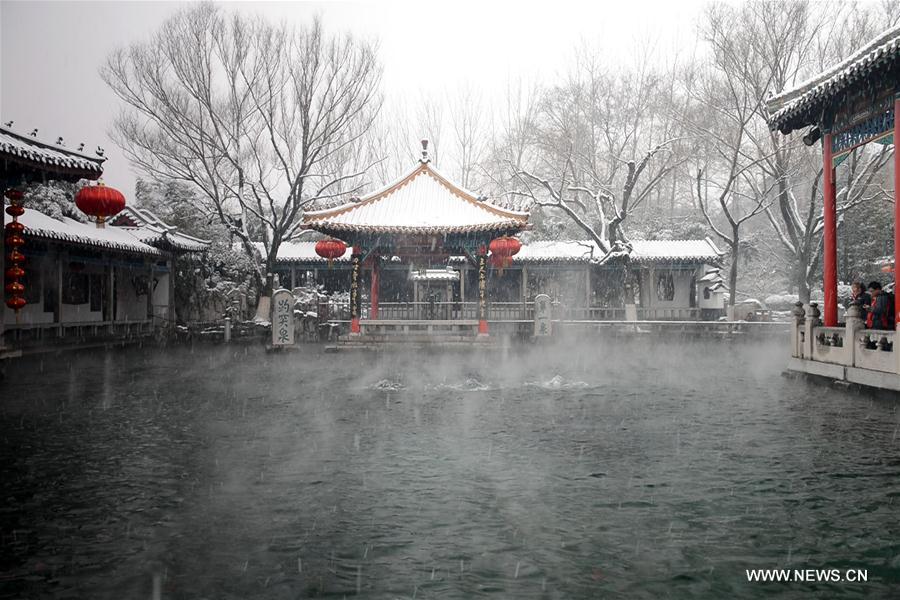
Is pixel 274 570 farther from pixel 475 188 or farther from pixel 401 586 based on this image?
pixel 475 188

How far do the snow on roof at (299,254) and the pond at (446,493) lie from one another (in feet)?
64.6

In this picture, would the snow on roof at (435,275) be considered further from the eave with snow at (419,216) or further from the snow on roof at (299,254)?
the eave with snow at (419,216)

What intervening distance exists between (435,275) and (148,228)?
35.9ft

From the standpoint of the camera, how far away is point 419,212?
786 inches

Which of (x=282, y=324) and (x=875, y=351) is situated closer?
(x=875, y=351)

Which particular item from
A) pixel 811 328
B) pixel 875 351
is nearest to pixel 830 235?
pixel 811 328

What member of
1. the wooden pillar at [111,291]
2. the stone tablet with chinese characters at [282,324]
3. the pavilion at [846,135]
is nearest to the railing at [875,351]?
the pavilion at [846,135]

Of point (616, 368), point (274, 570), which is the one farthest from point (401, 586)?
point (616, 368)

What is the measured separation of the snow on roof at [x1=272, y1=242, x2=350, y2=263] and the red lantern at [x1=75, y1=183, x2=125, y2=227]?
1639cm

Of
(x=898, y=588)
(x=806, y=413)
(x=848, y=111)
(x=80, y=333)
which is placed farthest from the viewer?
(x=80, y=333)

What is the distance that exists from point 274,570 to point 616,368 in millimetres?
11427

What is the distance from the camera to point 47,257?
1944 centimetres

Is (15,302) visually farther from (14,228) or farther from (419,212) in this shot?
(419,212)

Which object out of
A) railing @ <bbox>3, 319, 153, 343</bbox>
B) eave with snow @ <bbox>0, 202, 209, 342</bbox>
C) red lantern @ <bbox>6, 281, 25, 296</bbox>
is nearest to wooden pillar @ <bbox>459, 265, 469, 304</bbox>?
eave with snow @ <bbox>0, 202, 209, 342</bbox>
